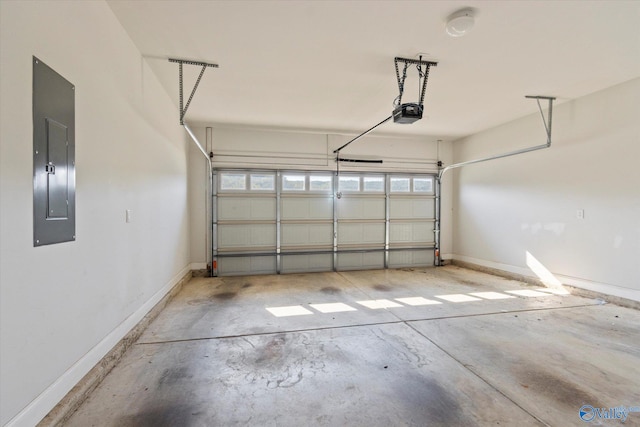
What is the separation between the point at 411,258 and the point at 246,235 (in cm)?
378

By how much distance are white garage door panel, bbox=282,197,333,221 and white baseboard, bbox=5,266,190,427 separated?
3421 mm

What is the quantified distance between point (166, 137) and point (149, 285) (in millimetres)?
2014

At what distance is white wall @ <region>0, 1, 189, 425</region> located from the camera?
1363 millimetres

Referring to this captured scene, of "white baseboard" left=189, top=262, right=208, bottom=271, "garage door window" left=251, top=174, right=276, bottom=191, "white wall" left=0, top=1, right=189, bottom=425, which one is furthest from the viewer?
"garage door window" left=251, top=174, right=276, bottom=191

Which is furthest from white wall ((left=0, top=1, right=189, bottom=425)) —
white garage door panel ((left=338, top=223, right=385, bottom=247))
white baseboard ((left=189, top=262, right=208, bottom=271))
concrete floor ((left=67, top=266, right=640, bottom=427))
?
white garage door panel ((left=338, top=223, right=385, bottom=247))

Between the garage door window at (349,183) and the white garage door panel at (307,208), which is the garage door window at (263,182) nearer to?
the white garage door panel at (307,208)

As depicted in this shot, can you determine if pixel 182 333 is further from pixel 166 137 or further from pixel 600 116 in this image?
pixel 600 116

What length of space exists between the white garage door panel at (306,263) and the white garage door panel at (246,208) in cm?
98

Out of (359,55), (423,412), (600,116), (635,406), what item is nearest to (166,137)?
(359,55)

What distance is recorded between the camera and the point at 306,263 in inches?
237

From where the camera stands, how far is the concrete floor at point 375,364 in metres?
1.78

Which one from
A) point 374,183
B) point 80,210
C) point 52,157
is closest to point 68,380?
point 80,210

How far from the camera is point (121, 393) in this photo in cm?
197

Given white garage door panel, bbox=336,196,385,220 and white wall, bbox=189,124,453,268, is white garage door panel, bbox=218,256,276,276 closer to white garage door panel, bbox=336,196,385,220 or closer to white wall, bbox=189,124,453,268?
white wall, bbox=189,124,453,268
